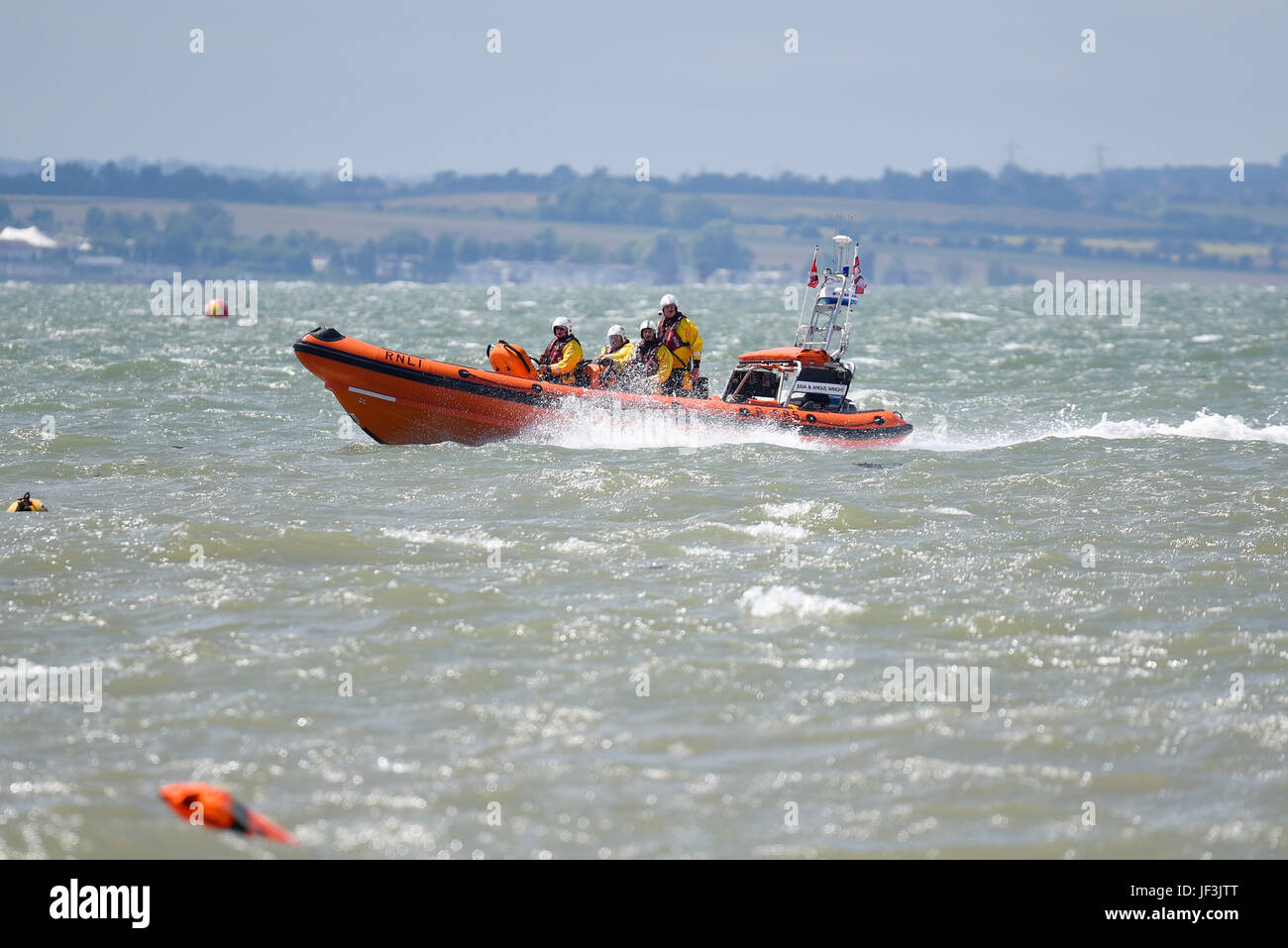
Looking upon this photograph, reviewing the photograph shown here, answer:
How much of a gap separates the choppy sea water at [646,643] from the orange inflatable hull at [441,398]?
298 millimetres

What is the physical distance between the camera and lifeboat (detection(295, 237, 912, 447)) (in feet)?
46.9

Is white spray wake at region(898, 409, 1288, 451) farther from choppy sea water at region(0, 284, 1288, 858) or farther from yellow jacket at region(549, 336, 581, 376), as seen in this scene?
yellow jacket at region(549, 336, 581, 376)

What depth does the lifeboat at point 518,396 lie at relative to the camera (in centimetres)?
1430

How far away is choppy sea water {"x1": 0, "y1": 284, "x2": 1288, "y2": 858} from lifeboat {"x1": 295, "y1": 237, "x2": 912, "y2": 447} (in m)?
0.29

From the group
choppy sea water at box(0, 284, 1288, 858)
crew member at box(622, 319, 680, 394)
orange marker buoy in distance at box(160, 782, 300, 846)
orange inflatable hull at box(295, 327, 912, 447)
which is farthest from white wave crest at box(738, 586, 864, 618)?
crew member at box(622, 319, 680, 394)

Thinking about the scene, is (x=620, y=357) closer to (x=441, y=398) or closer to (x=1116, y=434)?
(x=441, y=398)

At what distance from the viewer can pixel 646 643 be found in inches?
295

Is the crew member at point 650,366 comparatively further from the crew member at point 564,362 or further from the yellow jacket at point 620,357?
the crew member at point 564,362

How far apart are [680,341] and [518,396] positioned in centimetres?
190

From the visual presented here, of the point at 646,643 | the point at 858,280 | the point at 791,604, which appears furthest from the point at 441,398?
the point at 646,643

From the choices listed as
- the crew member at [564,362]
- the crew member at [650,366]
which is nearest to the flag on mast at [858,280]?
the crew member at [650,366]

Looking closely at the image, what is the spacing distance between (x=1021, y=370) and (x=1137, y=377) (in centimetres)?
252
